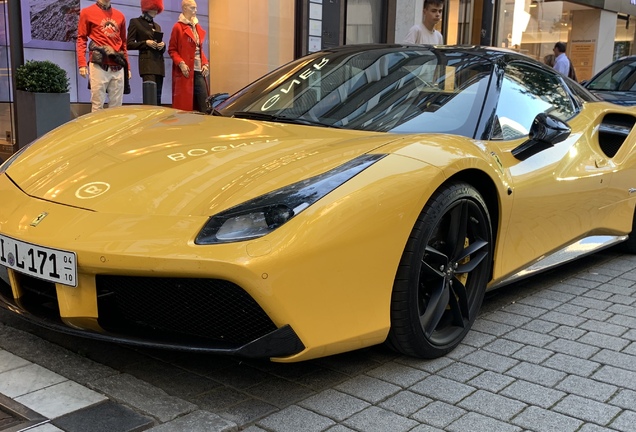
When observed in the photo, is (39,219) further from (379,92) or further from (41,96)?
(41,96)

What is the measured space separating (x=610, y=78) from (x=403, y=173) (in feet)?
22.0

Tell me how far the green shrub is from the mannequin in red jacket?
4.99ft

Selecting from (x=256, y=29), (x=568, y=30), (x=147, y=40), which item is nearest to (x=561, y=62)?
(x=256, y=29)

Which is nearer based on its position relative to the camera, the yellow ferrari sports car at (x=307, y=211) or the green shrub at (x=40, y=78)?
the yellow ferrari sports car at (x=307, y=211)

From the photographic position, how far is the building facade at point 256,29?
768 cm

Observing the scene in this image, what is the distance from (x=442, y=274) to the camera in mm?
2865

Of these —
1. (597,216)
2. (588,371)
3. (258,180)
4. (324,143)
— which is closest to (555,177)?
(597,216)

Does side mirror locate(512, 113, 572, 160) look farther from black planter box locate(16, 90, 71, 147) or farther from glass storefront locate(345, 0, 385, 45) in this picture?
glass storefront locate(345, 0, 385, 45)

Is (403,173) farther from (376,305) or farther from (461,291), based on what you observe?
(461,291)

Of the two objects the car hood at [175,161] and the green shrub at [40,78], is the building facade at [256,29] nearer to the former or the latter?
the green shrub at [40,78]

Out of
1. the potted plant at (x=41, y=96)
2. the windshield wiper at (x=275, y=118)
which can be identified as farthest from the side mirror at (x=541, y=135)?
the potted plant at (x=41, y=96)

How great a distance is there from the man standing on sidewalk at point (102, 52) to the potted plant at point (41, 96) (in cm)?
29

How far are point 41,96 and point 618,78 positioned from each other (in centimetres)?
652

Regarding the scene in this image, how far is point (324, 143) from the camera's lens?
2.86 meters
